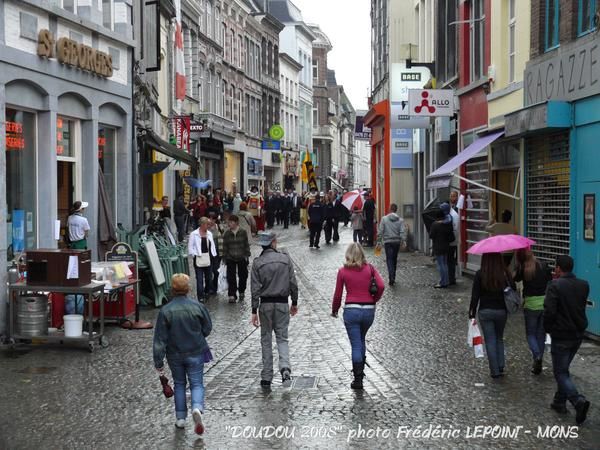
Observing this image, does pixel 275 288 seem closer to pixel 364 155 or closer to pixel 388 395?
pixel 388 395

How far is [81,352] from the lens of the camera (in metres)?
12.1

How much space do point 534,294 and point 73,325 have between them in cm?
570

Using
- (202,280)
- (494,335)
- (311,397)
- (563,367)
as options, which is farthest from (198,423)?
(202,280)

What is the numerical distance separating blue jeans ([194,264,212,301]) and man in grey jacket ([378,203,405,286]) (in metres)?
4.18

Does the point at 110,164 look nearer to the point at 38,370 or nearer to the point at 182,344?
the point at 38,370

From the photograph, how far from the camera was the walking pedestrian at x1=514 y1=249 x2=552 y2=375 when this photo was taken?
1046cm

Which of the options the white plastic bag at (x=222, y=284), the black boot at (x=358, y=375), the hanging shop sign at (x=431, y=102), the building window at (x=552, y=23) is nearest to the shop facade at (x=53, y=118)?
the white plastic bag at (x=222, y=284)

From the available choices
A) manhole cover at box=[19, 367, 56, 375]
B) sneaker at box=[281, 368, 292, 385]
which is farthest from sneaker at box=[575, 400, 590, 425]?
manhole cover at box=[19, 367, 56, 375]

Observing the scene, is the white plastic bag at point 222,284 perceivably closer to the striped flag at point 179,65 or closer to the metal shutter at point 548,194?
the metal shutter at point 548,194

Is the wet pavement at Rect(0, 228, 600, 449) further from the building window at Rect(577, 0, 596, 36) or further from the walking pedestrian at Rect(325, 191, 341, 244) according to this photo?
the walking pedestrian at Rect(325, 191, 341, 244)

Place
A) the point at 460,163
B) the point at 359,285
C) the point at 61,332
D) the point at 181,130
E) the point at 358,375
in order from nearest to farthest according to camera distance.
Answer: the point at 358,375 < the point at 359,285 < the point at 61,332 < the point at 460,163 < the point at 181,130

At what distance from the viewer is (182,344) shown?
26.8 ft

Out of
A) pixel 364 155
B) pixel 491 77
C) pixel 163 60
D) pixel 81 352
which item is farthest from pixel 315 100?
pixel 81 352

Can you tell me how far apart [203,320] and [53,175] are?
827 centimetres
